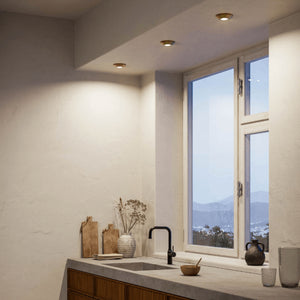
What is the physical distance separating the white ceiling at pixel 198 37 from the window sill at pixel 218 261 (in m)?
1.63

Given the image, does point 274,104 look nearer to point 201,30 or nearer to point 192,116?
point 201,30

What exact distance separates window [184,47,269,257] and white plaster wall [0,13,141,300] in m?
0.61

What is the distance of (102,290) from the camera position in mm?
4582

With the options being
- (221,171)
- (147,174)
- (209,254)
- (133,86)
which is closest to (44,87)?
(133,86)

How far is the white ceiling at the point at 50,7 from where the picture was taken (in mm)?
4922

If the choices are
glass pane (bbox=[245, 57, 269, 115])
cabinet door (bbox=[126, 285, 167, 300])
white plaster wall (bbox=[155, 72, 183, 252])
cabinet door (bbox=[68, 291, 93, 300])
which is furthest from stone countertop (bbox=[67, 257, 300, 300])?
glass pane (bbox=[245, 57, 269, 115])

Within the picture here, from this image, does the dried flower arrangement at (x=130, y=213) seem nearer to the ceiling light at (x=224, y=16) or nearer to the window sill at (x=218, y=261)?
the window sill at (x=218, y=261)

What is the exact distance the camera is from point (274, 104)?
385cm

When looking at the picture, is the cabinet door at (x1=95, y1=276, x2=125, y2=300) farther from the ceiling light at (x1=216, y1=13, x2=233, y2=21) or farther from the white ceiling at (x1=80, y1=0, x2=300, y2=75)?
the ceiling light at (x1=216, y1=13, x2=233, y2=21)

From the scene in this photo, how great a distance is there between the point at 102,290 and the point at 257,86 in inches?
77.3

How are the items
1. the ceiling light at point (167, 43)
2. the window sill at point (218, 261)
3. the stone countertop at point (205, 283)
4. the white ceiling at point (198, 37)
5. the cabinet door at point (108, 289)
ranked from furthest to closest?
the ceiling light at point (167, 43) → the cabinet door at point (108, 289) → the window sill at point (218, 261) → the white ceiling at point (198, 37) → the stone countertop at point (205, 283)

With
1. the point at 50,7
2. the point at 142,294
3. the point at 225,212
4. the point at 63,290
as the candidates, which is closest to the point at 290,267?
the point at 142,294

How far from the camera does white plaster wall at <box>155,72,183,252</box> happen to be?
529cm

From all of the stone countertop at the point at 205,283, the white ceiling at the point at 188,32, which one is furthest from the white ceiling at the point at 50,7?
the stone countertop at the point at 205,283
